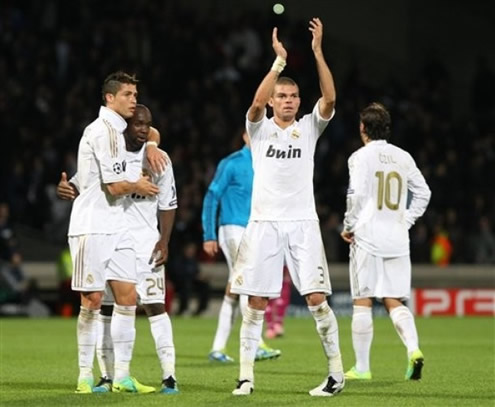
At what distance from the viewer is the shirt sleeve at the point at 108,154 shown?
11.1 metres

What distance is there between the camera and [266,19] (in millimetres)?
33312

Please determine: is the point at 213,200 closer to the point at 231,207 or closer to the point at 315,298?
the point at 231,207

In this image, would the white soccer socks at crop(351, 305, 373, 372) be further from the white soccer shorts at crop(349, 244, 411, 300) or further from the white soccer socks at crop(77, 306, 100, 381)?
the white soccer socks at crop(77, 306, 100, 381)

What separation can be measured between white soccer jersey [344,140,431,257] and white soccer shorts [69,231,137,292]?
2.51m

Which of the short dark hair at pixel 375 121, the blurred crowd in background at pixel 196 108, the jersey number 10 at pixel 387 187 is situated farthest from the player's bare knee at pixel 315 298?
the blurred crowd in background at pixel 196 108

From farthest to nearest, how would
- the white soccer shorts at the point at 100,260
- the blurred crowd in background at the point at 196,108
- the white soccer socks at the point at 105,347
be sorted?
1. the blurred crowd in background at the point at 196,108
2. the white soccer socks at the point at 105,347
3. the white soccer shorts at the point at 100,260

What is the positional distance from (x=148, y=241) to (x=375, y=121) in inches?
97.9

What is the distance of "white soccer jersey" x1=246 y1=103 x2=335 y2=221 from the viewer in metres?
11.4

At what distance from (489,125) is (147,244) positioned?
21.8 m

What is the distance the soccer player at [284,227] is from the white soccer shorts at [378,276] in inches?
60.2

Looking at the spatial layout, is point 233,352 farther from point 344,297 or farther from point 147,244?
point 344,297

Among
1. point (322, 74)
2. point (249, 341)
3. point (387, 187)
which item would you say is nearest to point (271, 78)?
point (322, 74)

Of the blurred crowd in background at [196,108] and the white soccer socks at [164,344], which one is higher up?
the blurred crowd in background at [196,108]

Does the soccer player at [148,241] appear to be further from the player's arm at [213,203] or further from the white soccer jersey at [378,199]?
the player's arm at [213,203]
